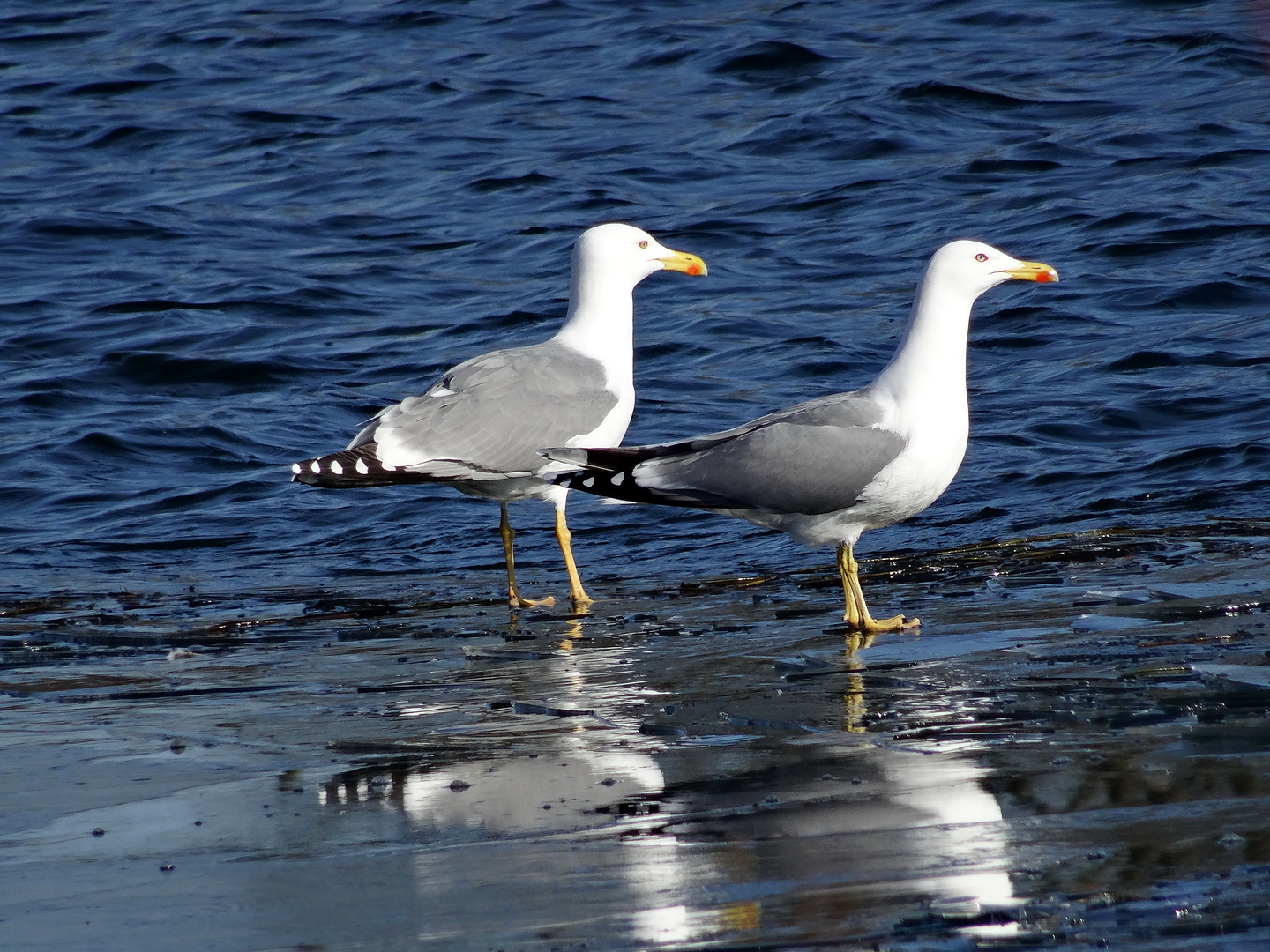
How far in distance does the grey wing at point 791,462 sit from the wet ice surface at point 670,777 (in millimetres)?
454

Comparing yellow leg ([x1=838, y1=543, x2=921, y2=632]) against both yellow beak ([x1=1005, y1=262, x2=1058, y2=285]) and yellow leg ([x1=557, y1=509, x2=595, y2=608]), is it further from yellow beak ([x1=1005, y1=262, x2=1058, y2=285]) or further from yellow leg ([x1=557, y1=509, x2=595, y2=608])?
yellow beak ([x1=1005, y1=262, x2=1058, y2=285])

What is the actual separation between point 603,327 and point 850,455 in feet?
7.09

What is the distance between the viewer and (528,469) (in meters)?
7.26

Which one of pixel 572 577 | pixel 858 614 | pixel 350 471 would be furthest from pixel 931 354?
pixel 350 471

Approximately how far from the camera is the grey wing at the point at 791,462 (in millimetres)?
5965

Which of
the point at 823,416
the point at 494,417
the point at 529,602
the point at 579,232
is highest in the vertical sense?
the point at 823,416

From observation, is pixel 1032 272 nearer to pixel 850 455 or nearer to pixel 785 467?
pixel 850 455

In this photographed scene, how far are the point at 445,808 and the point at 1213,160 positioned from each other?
1220cm

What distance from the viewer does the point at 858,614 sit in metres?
5.85

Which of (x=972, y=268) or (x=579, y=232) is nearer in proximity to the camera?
(x=972, y=268)

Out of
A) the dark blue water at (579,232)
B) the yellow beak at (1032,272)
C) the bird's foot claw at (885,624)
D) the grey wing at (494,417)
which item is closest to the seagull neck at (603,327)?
the grey wing at (494,417)

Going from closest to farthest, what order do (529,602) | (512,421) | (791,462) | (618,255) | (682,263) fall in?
(791,462) → (529,602) → (512,421) → (618,255) → (682,263)

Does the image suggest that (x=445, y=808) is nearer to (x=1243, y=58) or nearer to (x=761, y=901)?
(x=761, y=901)

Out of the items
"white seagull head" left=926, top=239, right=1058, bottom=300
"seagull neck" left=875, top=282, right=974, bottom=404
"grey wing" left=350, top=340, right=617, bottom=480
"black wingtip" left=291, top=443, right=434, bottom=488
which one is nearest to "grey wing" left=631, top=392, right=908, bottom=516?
"seagull neck" left=875, top=282, right=974, bottom=404
